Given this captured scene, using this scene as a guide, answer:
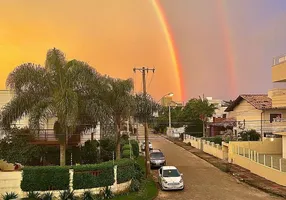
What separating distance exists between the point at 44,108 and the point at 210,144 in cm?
3061

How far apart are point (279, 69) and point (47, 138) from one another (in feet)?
68.9

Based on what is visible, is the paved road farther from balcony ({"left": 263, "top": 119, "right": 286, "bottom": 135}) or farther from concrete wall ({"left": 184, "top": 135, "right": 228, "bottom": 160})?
balcony ({"left": 263, "top": 119, "right": 286, "bottom": 135})

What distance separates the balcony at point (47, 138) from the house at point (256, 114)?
85.1 feet

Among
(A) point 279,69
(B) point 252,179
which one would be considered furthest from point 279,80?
(B) point 252,179

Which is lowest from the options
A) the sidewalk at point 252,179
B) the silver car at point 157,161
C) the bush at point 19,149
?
the sidewalk at point 252,179

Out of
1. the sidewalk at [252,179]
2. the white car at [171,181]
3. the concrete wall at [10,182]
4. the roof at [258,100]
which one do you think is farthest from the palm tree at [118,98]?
the roof at [258,100]

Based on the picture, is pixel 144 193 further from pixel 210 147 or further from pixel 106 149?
pixel 210 147

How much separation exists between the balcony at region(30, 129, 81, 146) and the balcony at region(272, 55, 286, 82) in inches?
719

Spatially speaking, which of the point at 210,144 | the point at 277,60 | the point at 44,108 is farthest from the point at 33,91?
the point at 210,144

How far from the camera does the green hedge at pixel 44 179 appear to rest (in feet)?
75.3

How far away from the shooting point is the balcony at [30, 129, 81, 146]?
100ft

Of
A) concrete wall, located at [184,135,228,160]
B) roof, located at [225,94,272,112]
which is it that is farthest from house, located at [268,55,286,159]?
roof, located at [225,94,272,112]

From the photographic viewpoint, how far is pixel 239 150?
128 ft

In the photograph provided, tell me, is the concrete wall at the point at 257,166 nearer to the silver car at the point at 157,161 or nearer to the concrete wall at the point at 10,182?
the silver car at the point at 157,161
